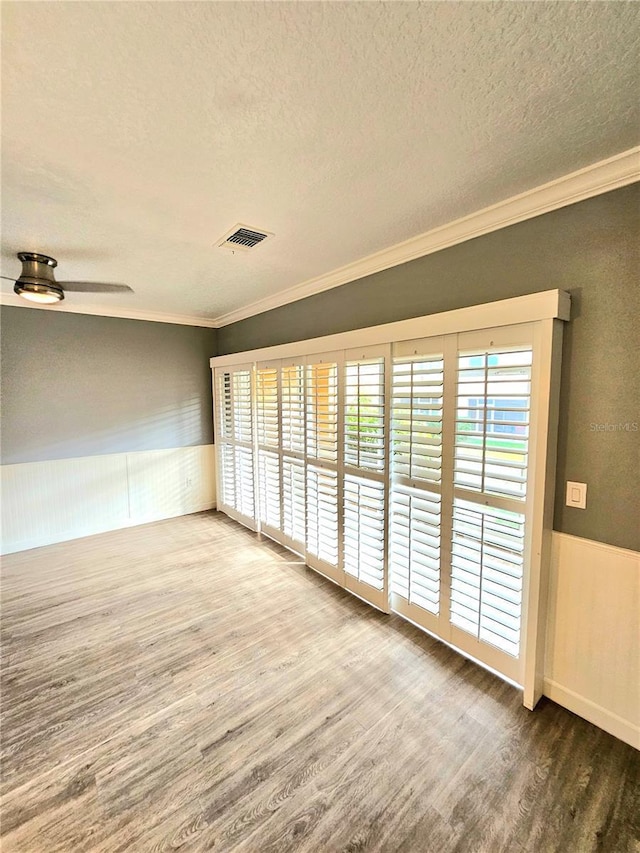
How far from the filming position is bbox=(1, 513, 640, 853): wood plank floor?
1301mm

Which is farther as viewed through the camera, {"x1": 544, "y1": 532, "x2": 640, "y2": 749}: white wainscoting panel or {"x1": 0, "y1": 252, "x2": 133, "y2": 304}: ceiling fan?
{"x1": 0, "y1": 252, "x2": 133, "y2": 304}: ceiling fan

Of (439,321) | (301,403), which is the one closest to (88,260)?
(301,403)

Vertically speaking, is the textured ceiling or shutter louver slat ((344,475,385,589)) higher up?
the textured ceiling

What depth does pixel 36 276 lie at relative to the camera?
2.49 m

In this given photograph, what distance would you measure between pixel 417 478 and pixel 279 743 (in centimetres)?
153

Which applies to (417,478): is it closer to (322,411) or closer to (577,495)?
(577,495)

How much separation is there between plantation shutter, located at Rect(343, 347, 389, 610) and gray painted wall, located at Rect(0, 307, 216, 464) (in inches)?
113

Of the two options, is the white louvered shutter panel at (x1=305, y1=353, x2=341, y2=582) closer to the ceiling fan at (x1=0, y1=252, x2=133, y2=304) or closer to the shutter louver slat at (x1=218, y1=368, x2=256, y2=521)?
the shutter louver slat at (x1=218, y1=368, x2=256, y2=521)

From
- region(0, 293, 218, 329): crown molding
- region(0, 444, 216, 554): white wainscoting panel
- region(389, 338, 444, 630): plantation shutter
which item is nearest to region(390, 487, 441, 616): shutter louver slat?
region(389, 338, 444, 630): plantation shutter

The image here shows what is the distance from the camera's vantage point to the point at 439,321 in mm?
2059

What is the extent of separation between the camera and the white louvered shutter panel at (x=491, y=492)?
1777 millimetres

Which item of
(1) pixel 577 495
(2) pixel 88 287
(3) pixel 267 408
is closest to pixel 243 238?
(2) pixel 88 287

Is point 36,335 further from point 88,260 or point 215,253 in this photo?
point 215,253

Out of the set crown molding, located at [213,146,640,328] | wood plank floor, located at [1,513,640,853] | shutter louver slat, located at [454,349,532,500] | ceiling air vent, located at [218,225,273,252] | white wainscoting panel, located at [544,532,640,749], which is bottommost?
wood plank floor, located at [1,513,640,853]
